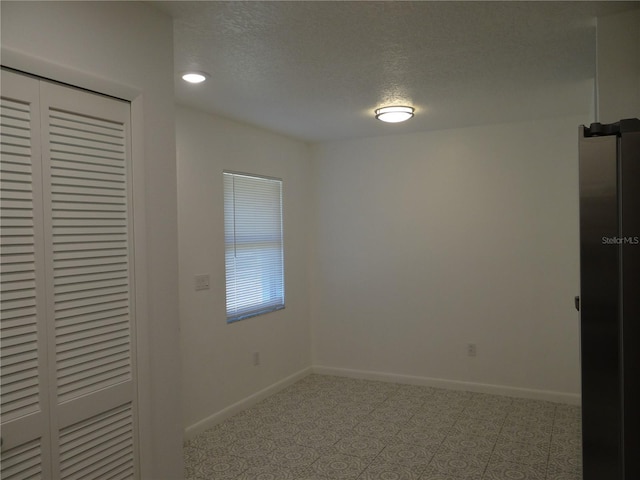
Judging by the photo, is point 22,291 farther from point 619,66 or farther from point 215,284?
point 619,66

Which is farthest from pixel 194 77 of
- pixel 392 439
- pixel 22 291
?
pixel 392 439

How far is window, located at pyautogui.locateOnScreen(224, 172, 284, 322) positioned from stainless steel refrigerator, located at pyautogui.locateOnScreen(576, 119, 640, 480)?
3.01 meters

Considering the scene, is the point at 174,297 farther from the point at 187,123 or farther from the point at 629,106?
the point at 629,106

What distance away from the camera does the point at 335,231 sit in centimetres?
520

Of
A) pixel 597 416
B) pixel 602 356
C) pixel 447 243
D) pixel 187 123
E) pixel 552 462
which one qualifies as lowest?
pixel 552 462

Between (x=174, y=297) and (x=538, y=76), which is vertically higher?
(x=538, y=76)

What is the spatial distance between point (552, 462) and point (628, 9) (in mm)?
2642

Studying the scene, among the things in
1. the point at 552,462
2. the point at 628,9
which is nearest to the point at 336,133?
the point at 628,9

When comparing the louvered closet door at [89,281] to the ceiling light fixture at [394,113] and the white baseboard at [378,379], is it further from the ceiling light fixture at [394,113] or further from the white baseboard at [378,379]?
the ceiling light fixture at [394,113]

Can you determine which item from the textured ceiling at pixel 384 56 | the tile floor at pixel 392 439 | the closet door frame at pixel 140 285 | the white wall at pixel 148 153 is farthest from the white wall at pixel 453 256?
the closet door frame at pixel 140 285

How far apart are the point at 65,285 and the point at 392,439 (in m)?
2.64

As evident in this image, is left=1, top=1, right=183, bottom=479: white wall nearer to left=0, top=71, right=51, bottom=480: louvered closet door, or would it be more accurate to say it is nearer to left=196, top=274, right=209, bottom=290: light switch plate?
left=0, top=71, right=51, bottom=480: louvered closet door

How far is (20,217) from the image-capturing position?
5.16 feet

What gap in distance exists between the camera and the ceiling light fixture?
12.2ft
